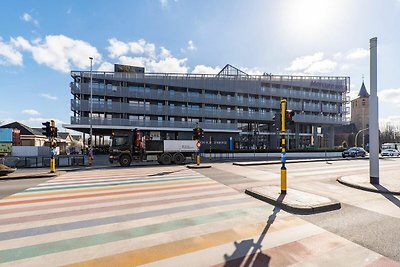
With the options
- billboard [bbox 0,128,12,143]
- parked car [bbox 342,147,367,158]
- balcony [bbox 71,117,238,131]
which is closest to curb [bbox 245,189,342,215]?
parked car [bbox 342,147,367,158]

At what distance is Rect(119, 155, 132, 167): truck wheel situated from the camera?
873 inches

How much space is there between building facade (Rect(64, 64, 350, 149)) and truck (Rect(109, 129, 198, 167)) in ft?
44.3

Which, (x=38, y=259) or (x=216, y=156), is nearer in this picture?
(x=38, y=259)

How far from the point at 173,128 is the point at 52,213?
33.5m

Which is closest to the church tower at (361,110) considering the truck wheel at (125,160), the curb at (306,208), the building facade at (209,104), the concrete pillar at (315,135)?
the building facade at (209,104)

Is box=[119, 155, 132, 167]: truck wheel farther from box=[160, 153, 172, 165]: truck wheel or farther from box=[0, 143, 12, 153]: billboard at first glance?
box=[0, 143, 12, 153]: billboard

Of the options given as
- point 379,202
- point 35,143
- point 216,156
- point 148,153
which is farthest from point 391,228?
point 35,143

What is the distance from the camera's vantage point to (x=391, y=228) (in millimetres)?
5586

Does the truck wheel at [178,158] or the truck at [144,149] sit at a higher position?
the truck at [144,149]

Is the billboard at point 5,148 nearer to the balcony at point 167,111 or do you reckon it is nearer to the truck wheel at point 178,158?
the balcony at point 167,111

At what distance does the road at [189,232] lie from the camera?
4.17m

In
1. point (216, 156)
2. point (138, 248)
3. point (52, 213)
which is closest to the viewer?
point (138, 248)

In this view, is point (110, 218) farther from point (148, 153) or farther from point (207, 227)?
point (148, 153)

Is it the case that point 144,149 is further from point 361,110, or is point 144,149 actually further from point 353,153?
point 361,110
